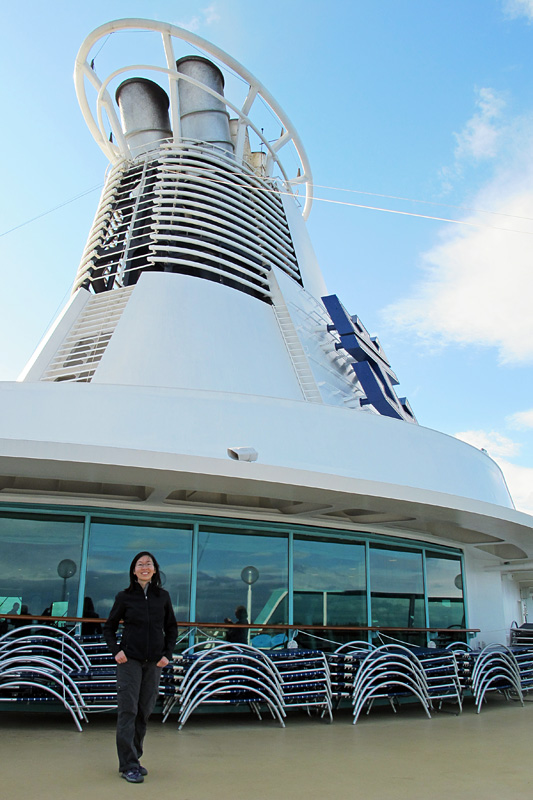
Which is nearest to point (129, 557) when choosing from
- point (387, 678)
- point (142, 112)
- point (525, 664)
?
point (387, 678)

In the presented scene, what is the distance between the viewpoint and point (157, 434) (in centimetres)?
630

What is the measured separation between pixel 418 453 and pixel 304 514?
5.22ft

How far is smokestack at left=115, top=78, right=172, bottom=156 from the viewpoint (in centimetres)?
1385

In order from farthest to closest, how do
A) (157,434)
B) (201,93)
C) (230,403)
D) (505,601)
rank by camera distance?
(201,93) < (505,601) < (230,403) < (157,434)

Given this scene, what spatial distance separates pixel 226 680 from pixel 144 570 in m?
2.02

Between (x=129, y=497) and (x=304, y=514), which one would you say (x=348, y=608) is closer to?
(x=304, y=514)

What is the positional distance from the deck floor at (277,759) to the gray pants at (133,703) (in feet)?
0.47

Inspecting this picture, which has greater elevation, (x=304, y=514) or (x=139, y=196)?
(x=139, y=196)

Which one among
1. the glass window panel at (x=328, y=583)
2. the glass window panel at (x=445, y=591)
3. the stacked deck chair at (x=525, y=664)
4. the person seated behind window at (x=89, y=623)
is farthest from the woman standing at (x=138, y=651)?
the glass window panel at (x=445, y=591)

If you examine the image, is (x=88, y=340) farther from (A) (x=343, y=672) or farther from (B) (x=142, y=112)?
(B) (x=142, y=112)

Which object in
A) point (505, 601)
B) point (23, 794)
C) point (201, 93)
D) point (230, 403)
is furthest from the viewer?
point (201, 93)

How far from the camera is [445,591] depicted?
333 inches

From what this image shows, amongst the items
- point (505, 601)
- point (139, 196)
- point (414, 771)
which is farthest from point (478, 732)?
point (139, 196)

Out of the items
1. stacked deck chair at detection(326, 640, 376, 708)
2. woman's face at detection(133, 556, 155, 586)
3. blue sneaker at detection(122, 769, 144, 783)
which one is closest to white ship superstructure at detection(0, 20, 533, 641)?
stacked deck chair at detection(326, 640, 376, 708)
